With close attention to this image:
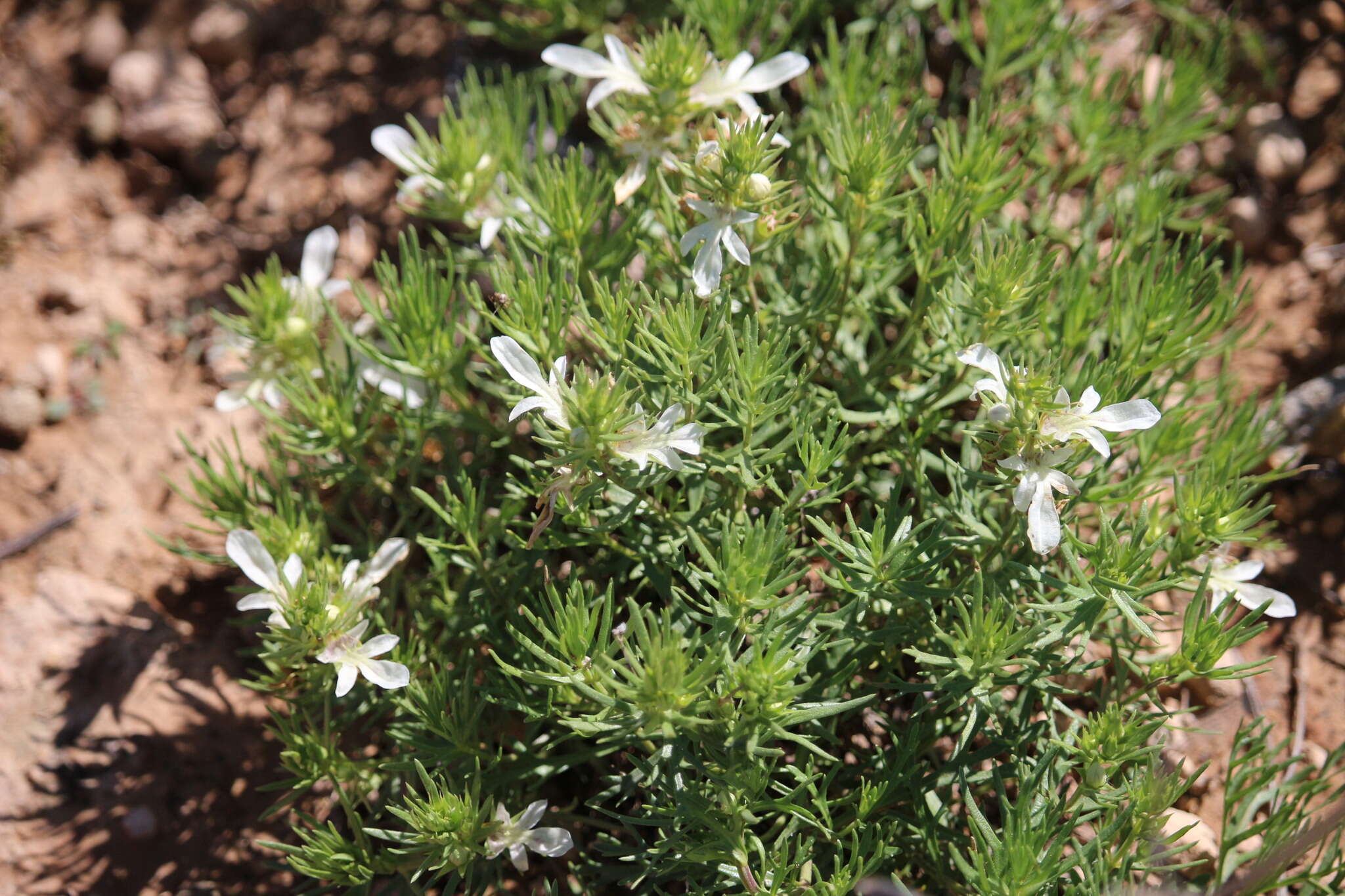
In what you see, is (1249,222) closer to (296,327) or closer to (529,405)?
(529,405)

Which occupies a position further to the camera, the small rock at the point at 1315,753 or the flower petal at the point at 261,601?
the small rock at the point at 1315,753

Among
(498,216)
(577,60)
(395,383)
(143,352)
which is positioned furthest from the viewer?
(143,352)

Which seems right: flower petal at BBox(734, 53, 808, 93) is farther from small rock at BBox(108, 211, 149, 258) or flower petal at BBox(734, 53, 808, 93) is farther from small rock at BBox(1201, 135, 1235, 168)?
small rock at BBox(108, 211, 149, 258)

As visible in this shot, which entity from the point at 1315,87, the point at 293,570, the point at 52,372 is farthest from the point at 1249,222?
the point at 52,372

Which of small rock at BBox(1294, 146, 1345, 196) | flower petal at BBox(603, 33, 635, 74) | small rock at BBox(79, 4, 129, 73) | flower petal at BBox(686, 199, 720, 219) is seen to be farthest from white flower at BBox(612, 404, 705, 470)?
small rock at BBox(79, 4, 129, 73)

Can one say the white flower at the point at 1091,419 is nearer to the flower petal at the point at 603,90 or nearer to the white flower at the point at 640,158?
the white flower at the point at 640,158

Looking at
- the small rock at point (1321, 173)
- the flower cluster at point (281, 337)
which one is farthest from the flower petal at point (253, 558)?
the small rock at point (1321, 173)

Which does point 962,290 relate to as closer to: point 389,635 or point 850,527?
point 850,527
